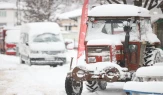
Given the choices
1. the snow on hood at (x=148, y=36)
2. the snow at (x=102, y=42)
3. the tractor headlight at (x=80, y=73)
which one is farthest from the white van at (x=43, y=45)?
the tractor headlight at (x=80, y=73)

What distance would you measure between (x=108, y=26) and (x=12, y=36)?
23.8m

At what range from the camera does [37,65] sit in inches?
888

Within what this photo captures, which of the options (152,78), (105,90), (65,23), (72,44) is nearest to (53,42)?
(105,90)

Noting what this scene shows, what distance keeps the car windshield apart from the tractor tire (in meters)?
0.94

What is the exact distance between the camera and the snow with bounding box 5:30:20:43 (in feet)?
112

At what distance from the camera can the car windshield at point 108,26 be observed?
11894mm

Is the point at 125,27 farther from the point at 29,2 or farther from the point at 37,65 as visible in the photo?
the point at 29,2

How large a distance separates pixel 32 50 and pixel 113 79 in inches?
479

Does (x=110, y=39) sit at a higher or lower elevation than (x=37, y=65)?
higher

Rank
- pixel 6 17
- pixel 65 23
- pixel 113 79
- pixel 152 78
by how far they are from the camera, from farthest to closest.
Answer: pixel 6 17
pixel 65 23
pixel 113 79
pixel 152 78

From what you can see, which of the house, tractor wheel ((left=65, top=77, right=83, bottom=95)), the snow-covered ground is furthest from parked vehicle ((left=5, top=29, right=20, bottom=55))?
the house

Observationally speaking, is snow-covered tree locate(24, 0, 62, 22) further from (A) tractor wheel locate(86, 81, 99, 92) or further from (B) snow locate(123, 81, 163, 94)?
(B) snow locate(123, 81, 163, 94)

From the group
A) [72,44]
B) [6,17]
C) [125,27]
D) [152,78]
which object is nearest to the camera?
[152,78]

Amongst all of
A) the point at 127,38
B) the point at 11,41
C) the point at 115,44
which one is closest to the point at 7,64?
the point at 11,41
